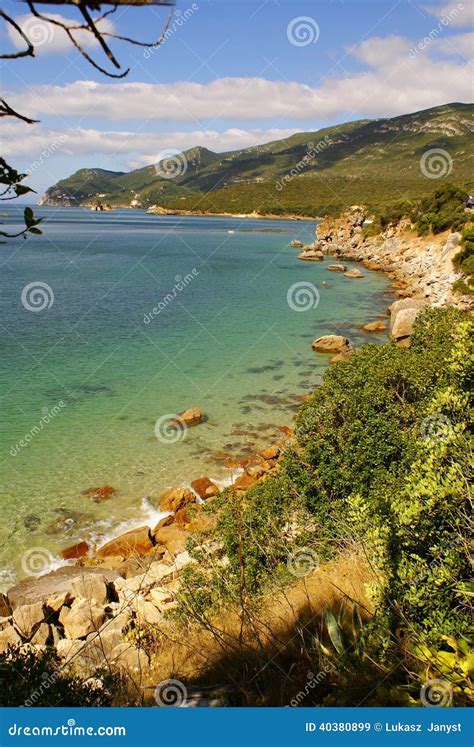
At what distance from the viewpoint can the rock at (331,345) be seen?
93.5 feet

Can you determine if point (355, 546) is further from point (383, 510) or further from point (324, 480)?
point (324, 480)

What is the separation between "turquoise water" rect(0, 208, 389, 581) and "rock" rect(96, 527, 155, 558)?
0.58 metres

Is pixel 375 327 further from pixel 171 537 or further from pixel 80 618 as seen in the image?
pixel 80 618

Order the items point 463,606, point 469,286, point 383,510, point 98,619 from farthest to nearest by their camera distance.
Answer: point 469,286 < point 98,619 < point 383,510 < point 463,606

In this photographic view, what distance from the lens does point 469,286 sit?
34.5m

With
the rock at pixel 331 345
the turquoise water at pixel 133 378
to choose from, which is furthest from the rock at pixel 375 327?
the rock at pixel 331 345

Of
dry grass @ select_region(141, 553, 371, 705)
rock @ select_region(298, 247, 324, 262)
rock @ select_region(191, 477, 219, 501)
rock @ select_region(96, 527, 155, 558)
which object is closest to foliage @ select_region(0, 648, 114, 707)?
dry grass @ select_region(141, 553, 371, 705)

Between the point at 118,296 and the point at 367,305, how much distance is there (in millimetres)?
22078

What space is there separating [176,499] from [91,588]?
432 cm

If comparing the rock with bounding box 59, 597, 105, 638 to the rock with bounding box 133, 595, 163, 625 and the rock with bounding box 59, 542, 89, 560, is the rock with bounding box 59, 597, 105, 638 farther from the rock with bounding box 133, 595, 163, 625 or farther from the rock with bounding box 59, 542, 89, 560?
the rock with bounding box 59, 542, 89, 560

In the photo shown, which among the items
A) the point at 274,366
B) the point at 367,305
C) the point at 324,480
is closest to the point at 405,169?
the point at 367,305

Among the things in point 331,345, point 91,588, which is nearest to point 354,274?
point 331,345

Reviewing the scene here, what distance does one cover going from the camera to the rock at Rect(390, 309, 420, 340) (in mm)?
28875

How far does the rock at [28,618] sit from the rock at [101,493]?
5.12 metres
